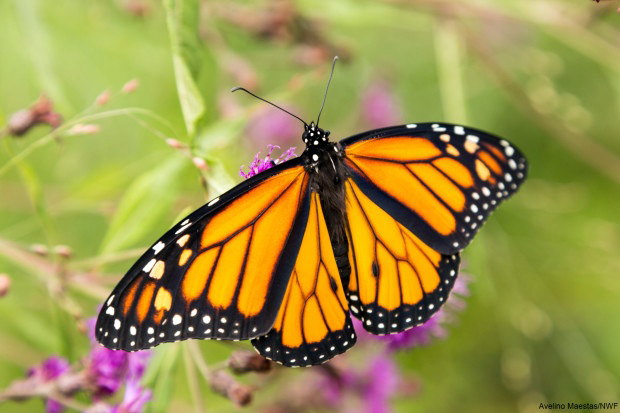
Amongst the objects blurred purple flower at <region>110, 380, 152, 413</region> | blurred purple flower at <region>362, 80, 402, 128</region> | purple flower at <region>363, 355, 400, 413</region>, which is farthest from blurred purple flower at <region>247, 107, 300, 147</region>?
blurred purple flower at <region>110, 380, 152, 413</region>

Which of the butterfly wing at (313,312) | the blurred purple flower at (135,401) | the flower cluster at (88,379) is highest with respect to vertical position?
the butterfly wing at (313,312)

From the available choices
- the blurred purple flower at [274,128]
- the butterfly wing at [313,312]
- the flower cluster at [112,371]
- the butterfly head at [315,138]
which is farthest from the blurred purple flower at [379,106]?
the flower cluster at [112,371]

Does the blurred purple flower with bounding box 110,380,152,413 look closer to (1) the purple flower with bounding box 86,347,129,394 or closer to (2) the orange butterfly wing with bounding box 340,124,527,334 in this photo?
(1) the purple flower with bounding box 86,347,129,394

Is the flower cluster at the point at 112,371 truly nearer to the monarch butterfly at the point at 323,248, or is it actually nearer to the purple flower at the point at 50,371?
the purple flower at the point at 50,371

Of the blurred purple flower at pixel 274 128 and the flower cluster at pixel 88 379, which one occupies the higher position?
the blurred purple flower at pixel 274 128

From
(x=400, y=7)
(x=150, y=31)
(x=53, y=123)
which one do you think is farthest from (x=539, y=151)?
(x=53, y=123)

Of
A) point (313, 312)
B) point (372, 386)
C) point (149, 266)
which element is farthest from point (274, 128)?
point (149, 266)

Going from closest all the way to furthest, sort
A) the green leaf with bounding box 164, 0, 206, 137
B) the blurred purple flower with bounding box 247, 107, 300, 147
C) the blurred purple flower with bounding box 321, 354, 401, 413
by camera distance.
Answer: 1. the green leaf with bounding box 164, 0, 206, 137
2. the blurred purple flower with bounding box 321, 354, 401, 413
3. the blurred purple flower with bounding box 247, 107, 300, 147
